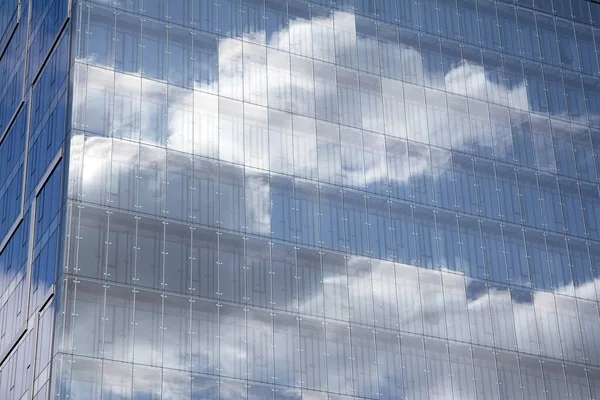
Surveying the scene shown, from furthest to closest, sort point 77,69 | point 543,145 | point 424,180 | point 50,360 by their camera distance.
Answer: point 543,145 < point 424,180 < point 77,69 < point 50,360

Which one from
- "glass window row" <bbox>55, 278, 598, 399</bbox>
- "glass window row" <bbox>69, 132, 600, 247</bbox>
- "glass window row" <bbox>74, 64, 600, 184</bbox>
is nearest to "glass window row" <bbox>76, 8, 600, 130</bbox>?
"glass window row" <bbox>74, 64, 600, 184</bbox>

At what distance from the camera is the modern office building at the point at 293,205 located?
62531 millimetres

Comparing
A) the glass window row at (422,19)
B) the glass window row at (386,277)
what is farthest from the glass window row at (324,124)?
the glass window row at (386,277)

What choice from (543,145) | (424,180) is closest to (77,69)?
(424,180)

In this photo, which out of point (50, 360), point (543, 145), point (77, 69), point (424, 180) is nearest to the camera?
point (50, 360)

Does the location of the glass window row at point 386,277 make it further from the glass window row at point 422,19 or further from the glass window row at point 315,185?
the glass window row at point 422,19

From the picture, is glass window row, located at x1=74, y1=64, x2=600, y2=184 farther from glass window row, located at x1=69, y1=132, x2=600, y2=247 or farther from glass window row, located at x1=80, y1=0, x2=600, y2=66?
glass window row, located at x1=80, y1=0, x2=600, y2=66

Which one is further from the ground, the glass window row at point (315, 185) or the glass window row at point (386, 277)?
the glass window row at point (315, 185)

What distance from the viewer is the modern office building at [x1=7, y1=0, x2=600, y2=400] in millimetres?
62531

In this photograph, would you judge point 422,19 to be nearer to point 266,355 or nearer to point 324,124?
point 324,124

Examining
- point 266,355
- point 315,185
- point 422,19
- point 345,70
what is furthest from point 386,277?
point 422,19

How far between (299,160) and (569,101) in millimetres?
19090

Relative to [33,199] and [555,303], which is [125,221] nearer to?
[33,199]

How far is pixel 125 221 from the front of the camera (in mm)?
63281
